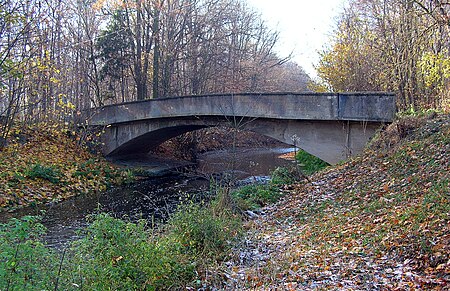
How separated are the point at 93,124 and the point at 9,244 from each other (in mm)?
15814

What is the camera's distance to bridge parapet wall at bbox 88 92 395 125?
1148 centimetres

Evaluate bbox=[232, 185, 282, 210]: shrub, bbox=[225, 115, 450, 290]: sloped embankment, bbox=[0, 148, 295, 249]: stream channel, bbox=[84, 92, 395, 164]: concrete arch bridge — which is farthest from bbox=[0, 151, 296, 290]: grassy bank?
bbox=[84, 92, 395, 164]: concrete arch bridge

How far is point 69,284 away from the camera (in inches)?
155

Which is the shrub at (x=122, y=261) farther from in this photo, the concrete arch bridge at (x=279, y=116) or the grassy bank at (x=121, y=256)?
the concrete arch bridge at (x=279, y=116)

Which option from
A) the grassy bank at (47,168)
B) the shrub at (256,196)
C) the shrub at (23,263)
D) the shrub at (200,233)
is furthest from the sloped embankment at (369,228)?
the grassy bank at (47,168)

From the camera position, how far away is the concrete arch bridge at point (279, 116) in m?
11.7

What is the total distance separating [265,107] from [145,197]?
194 inches

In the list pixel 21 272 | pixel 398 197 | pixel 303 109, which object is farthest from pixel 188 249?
pixel 303 109

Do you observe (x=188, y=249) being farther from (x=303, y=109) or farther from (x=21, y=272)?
(x=303, y=109)

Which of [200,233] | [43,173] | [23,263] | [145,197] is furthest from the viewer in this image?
[43,173]

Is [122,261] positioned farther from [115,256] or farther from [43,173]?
[43,173]

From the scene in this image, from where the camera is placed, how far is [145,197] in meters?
11.8

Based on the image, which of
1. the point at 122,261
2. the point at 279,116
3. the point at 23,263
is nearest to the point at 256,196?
the point at 279,116

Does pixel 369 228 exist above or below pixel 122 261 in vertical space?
above
